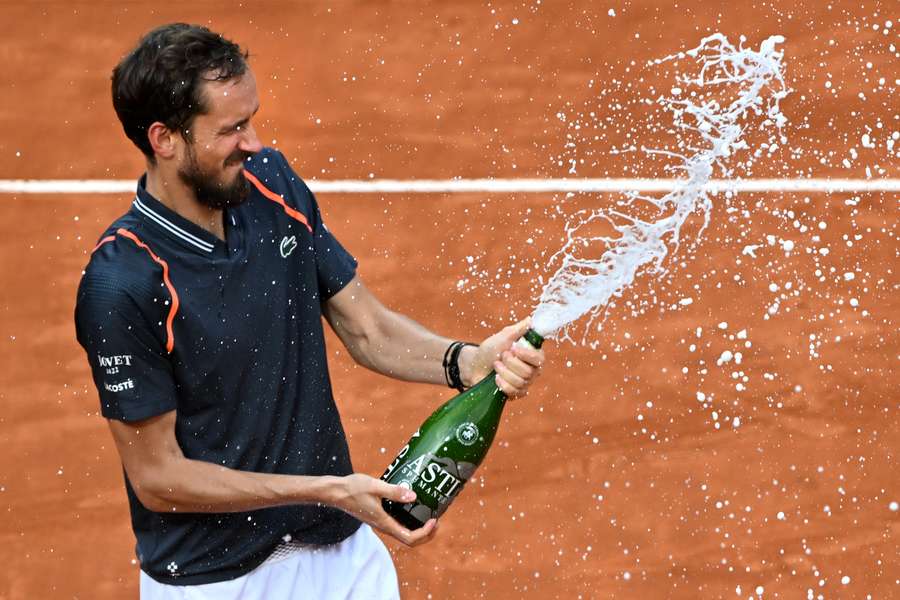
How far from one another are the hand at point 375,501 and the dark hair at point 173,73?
0.88m

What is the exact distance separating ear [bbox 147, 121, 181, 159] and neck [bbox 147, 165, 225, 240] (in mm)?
63

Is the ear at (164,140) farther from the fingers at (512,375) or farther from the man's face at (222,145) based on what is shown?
the fingers at (512,375)

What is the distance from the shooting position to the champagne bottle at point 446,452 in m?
3.42

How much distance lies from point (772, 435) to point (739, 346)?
391 mm

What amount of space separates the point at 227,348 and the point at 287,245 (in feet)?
1.04

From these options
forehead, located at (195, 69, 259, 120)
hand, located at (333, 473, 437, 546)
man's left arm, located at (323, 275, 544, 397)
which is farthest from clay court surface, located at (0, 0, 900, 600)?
forehead, located at (195, 69, 259, 120)

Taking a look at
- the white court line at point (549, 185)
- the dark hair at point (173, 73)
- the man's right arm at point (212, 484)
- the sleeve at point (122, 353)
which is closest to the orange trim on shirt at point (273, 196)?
the dark hair at point (173, 73)

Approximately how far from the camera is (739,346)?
5770 mm

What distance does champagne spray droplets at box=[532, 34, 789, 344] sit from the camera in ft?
19.4

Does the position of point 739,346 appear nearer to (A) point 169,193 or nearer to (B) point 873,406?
(B) point 873,406

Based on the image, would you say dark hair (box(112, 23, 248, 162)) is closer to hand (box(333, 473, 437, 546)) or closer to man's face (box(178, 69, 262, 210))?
man's face (box(178, 69, 262, 210))

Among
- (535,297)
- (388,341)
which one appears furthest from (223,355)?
(535,297)

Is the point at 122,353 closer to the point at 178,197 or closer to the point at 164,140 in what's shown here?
the point at 178,197

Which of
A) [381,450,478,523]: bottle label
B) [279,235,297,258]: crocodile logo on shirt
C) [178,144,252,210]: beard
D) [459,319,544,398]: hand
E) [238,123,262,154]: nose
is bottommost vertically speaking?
[381,450,478,523]: bottle label
